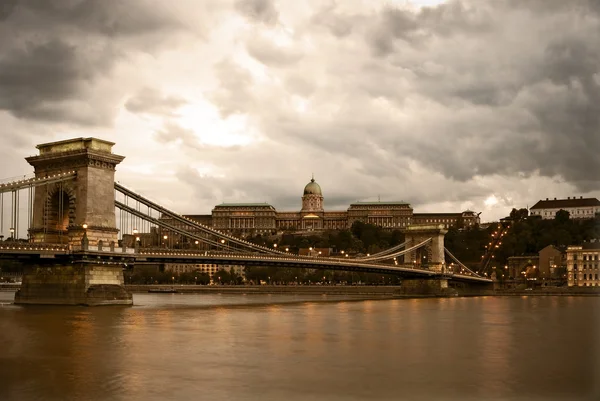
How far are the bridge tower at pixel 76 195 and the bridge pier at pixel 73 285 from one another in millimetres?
1956

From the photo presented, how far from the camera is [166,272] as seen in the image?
5453 inches

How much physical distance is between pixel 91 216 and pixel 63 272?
3.73 metres

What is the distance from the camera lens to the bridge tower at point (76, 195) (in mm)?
47875

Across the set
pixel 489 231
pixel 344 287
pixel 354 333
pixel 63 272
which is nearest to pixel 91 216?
pixel 63 272

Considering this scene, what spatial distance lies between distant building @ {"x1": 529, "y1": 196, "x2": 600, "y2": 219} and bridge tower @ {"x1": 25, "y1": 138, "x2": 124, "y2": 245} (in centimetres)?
11955

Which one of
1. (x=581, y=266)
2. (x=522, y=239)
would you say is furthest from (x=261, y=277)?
(x=581, y=266)

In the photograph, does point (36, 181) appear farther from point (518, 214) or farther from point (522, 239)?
point (518, 214)

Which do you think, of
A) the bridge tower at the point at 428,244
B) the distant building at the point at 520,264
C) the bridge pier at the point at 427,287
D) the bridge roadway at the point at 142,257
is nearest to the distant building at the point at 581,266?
the bridge tower at the point at 428,244

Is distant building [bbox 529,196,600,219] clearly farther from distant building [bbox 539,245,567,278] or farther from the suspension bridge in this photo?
the suspension bridge

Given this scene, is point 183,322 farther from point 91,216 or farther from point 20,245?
point 91,216

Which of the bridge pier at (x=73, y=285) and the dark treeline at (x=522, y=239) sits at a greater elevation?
the dark treeline at (x=522, y=239)

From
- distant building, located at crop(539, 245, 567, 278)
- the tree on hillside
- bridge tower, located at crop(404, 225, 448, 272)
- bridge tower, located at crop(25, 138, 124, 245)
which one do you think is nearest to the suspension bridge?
bridge tower, located at crop(25, 138, 124, 245)

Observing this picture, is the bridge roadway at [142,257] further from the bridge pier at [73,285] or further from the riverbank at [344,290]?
the riverbank at [344,290]

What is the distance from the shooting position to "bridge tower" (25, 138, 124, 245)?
1885 inches
